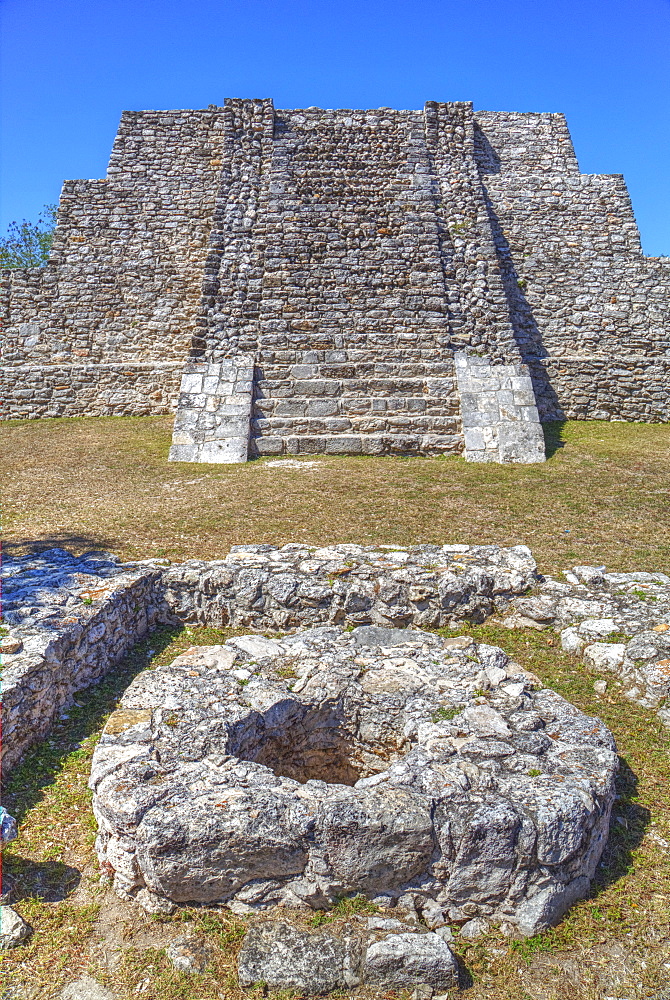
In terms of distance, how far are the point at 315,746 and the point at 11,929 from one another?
6.97 feet

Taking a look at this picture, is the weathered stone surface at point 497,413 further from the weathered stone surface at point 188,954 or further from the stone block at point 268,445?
the weathered stone surface at point 188,954

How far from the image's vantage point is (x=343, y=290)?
13.8 metres

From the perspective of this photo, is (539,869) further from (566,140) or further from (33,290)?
(566,140)

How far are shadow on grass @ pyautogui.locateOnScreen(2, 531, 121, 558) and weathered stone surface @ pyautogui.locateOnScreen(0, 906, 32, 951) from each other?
4.32 m

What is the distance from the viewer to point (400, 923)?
10.3 feet

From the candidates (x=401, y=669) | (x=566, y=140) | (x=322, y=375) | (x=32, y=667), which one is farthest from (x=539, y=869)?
(x=566, y=140)

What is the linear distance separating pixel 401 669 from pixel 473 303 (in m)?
11.0

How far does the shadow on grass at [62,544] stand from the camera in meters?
7.20

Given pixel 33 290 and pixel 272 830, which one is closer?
pixel 272 830

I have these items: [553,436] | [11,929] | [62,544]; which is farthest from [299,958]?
[553,436]

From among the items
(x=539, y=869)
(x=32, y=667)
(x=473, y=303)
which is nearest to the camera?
(x=539, y=869)

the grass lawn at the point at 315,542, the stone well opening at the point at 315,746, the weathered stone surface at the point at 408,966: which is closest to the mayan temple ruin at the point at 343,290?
the grass lawn at the point at 315,542

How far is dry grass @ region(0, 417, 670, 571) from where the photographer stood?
7758 millimetres

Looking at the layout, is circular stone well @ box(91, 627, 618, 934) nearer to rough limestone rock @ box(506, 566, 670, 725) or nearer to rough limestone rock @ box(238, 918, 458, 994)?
rough limestone rock @ box(238, 918, 458, 994)
